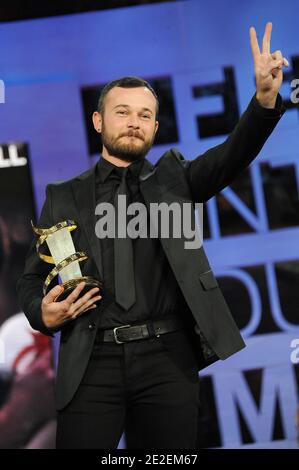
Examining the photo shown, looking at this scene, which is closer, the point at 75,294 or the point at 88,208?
the point at 75,294

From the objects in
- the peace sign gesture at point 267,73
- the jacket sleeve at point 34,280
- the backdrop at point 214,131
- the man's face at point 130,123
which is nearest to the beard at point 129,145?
the man's face at point 130,123

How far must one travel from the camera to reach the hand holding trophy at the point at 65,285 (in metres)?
2.28

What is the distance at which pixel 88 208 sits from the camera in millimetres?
2469

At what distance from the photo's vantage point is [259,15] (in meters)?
4.26

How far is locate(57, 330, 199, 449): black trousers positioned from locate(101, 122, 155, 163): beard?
62 cm

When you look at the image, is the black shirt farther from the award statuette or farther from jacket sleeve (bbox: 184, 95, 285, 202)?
jacket sleeve (bbox: 184, 95, 285, 202)

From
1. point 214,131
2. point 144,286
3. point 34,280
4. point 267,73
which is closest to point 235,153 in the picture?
point 267,73

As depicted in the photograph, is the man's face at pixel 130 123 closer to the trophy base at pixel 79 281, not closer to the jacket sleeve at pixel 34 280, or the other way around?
the jacket sleeve at pixel 34 280

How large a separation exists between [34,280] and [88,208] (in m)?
0.32

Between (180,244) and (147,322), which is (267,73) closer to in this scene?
(180,244)

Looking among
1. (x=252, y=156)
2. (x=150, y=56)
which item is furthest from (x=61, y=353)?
(x=150, y=56)

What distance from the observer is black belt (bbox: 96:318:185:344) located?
229cm

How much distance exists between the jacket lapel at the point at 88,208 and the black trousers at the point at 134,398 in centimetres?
28

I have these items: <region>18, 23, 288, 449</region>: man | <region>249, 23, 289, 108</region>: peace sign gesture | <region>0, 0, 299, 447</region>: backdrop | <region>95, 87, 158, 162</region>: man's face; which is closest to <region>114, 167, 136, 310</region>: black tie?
<region>18, 23, 288, 449</region>: man
